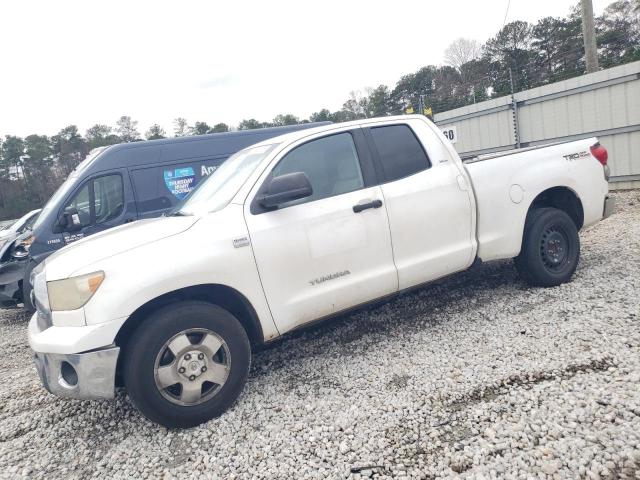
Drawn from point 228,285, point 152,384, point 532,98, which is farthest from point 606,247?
point 532,98

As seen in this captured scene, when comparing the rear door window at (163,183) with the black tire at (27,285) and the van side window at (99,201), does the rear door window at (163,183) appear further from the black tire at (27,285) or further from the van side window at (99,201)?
the black tire at (27,285)

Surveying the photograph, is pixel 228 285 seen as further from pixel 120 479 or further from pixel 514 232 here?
pixel 514 232

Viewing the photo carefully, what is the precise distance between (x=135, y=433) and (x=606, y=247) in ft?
18.4

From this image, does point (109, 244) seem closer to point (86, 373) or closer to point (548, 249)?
point (86, 373)

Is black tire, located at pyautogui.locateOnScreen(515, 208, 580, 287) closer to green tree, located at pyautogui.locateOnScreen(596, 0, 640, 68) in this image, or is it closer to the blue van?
the blue van

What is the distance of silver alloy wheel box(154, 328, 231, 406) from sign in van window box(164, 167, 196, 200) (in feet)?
16.0

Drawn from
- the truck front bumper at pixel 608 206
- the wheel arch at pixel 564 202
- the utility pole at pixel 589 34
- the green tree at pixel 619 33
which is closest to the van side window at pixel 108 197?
the wheel arch at pixel 564 202

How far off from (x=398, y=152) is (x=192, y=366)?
7.75 feet

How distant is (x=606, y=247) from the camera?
5.94 metres

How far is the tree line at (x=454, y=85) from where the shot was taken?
80.7 feet

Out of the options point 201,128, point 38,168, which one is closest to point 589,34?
point 201,128

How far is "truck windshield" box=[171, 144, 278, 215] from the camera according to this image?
3.57 meters

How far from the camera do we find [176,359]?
301 centimetres

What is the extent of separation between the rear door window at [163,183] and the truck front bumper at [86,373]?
4506 millimetres
